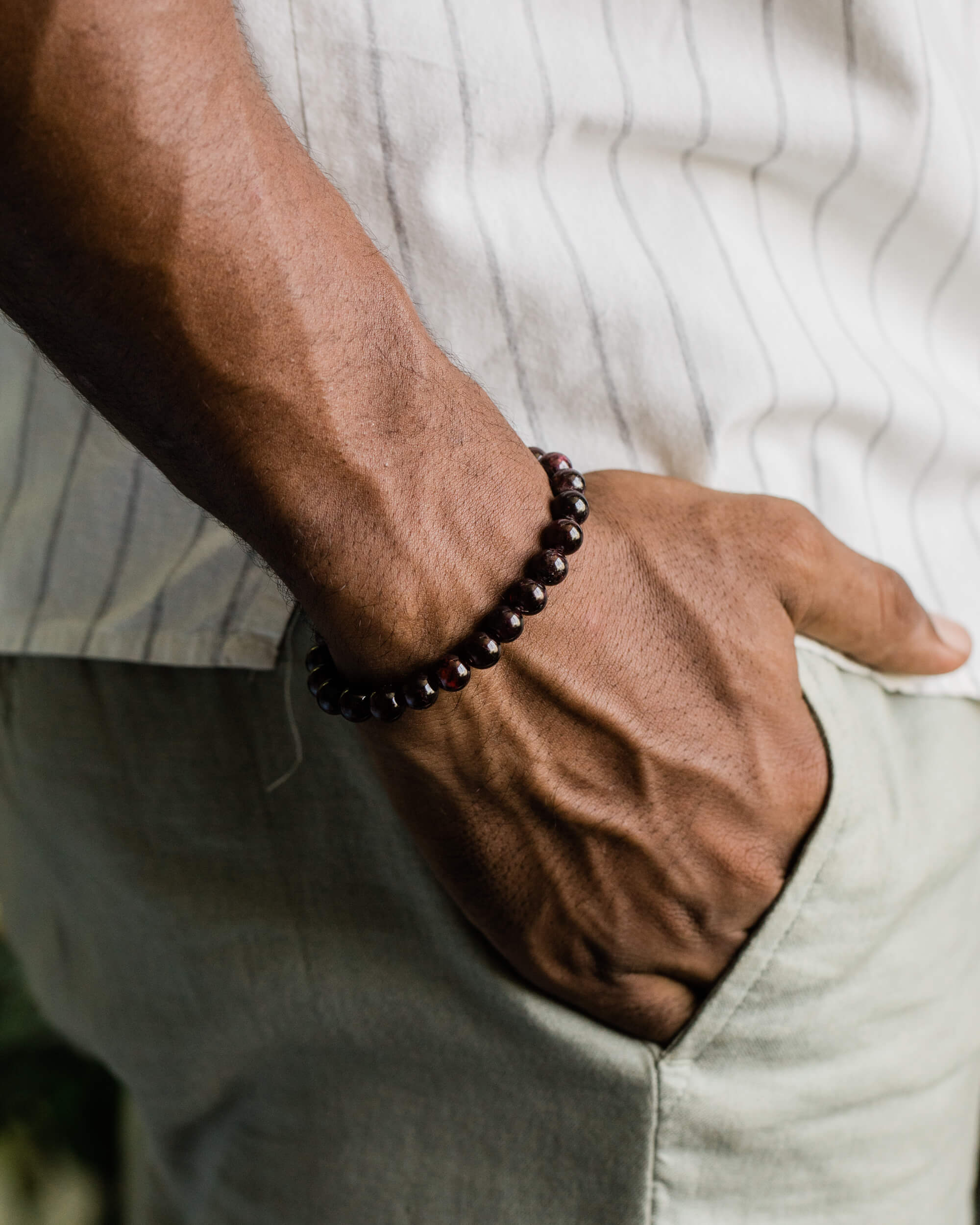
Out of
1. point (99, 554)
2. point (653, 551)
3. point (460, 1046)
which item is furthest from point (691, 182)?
point (460, 1046)

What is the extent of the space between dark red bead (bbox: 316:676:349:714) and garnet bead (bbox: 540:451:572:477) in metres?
0.19

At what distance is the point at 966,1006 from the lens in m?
0.83

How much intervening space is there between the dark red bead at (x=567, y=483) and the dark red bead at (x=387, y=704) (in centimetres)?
16

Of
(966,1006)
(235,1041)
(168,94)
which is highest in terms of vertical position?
(168,94)

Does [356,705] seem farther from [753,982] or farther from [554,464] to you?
[753,982]

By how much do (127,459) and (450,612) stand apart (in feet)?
1.08

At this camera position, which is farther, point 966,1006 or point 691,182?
point 966,1006

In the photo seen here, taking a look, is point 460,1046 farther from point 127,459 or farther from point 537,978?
point 127,459

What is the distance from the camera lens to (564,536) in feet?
1.90

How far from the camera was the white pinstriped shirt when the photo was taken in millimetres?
643

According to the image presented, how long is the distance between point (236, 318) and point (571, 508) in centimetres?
22

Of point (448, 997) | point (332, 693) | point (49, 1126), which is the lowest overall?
point (49, 1126)

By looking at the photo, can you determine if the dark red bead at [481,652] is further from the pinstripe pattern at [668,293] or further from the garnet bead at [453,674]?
the pinstripe pattern at [668,293]

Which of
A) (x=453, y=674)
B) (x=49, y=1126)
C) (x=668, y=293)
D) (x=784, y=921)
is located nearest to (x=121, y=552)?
(x=453, y=674)
